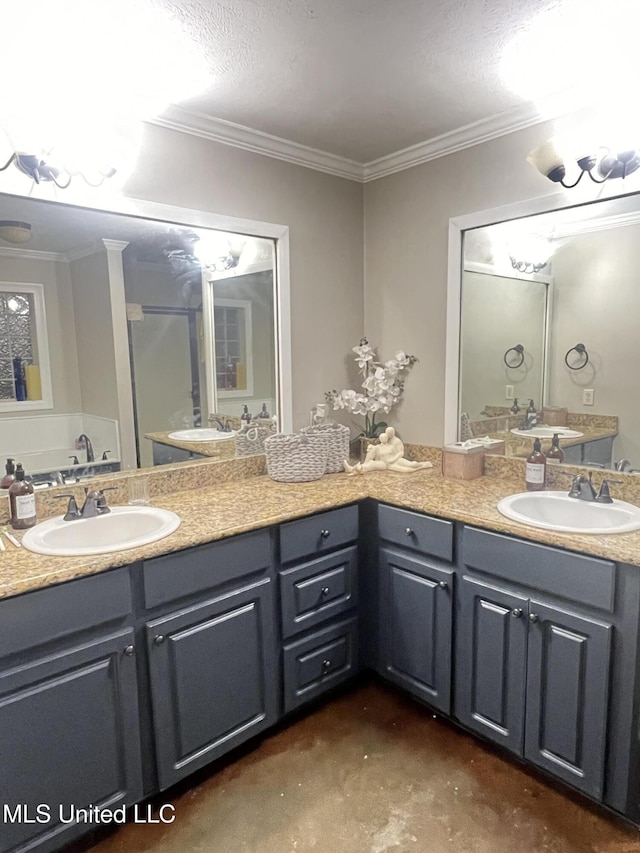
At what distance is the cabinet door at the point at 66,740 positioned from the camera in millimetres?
1354

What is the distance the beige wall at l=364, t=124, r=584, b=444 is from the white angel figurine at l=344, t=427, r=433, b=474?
140 mm

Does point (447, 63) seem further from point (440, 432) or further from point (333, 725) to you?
point (333, 725)

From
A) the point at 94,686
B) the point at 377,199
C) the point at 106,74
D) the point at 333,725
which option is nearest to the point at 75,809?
the point at 94,686

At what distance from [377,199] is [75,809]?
2639mm

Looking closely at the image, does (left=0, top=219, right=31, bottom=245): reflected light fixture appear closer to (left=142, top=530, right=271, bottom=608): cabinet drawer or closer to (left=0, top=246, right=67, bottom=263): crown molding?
(left=0, top=246, right=67, bottom=263): crown molding

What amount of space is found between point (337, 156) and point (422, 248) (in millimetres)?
571

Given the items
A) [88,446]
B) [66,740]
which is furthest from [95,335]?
[66,740]

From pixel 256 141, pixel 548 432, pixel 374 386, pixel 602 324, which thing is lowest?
pixel 548 432

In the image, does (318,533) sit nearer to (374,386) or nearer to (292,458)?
(292,458)

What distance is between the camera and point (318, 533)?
6.51 feet

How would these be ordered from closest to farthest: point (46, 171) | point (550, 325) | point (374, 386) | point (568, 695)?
point (568, 695) < point (46, 171) < point (550, 325) < point (374, 386)

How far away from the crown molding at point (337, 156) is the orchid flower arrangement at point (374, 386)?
0.82 metres

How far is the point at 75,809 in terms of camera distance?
1.47 metres

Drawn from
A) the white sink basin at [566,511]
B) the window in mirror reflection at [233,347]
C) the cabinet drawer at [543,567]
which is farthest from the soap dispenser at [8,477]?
the white sink basin at [566,511]
